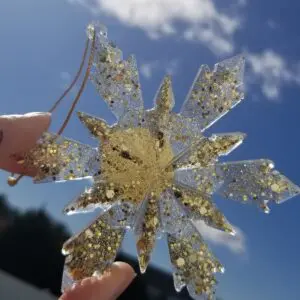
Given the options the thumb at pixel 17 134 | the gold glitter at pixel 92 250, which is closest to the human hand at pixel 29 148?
the thumb at pixel 17 134

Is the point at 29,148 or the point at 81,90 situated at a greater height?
the point at 81,90

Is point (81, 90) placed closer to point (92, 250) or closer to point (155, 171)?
point (155, 171)

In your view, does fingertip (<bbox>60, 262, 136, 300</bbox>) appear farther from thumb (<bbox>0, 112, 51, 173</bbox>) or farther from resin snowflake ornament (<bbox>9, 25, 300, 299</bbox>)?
thumb (<bbox>0, 112, 51, 173</bbox>)

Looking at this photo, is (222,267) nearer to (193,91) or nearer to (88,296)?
(88,296)

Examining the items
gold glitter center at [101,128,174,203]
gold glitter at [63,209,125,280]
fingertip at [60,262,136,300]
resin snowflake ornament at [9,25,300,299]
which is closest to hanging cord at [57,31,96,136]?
resin snowflake ornament at [9,25,300,299]

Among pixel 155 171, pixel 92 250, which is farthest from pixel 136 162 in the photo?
pixel 92 250

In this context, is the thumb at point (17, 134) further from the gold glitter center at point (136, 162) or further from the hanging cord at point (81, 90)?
the gold glitter center at point (136, 162)
